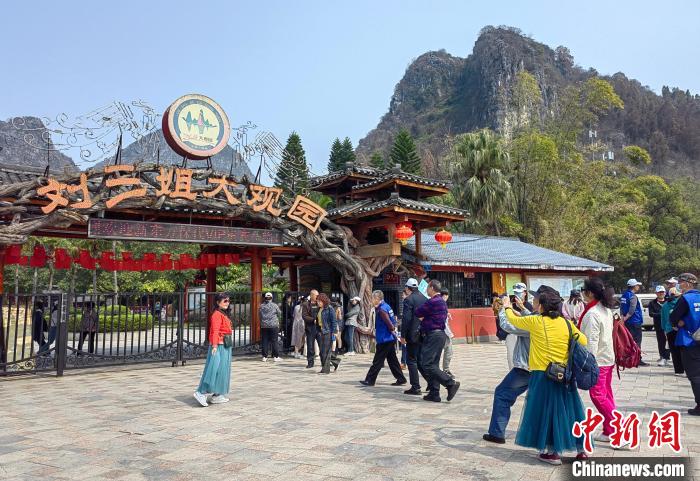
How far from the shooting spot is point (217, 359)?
719cm

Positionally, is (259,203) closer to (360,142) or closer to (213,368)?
(213,368)

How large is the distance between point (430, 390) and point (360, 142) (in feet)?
307

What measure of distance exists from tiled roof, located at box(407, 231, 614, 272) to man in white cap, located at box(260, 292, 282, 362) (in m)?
5.27

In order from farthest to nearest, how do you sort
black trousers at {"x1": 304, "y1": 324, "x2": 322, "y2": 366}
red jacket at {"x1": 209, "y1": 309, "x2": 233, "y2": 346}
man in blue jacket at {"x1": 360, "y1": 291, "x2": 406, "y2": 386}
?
1. black trousers at {"x1": 304, "y1": 324, "x2": 322, "y2": 366}
2. man in blue jacket at {"x1": 360, "y1": 291, "x2": 406, "y2": 386}
3. red jacket at {"x1": 209, "y1": 309, "x2": 233, "y2": 346}

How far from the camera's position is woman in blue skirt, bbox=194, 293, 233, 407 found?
23.3ft

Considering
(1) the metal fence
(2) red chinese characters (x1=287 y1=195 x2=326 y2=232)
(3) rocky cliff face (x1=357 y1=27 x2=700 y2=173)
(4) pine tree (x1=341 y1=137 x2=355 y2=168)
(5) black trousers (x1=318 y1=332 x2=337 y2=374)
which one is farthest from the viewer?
(3) rocky cliff face (x1=357 y1=27 x2=700 y2=173)

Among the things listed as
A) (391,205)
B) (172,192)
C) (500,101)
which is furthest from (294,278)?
(500,101)

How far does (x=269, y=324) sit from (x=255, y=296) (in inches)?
92.7

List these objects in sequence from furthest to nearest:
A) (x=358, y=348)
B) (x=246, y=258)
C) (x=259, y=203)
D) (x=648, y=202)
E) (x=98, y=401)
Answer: (x=648, y=202), (x=246, y=258), (x=358, y=348), (x=259, y=203), (x=98, y=401)

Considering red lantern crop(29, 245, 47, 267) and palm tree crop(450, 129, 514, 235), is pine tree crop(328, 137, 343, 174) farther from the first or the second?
red lantern crop(29, 245, 47, 267)

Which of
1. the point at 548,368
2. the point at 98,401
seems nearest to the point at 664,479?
the point at 548,368

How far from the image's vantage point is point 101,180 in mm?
10539

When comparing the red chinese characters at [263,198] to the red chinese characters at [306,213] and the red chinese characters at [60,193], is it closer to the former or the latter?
the red chinese characters at [306,213]

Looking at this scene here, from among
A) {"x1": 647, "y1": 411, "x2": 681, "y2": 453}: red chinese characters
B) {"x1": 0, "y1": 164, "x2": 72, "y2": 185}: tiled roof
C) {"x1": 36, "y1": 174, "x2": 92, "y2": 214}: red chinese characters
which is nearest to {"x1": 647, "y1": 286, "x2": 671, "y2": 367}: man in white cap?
{"x1": 647, "y1": 411, "x2": 681, "y2": 453}: red chinese characters
